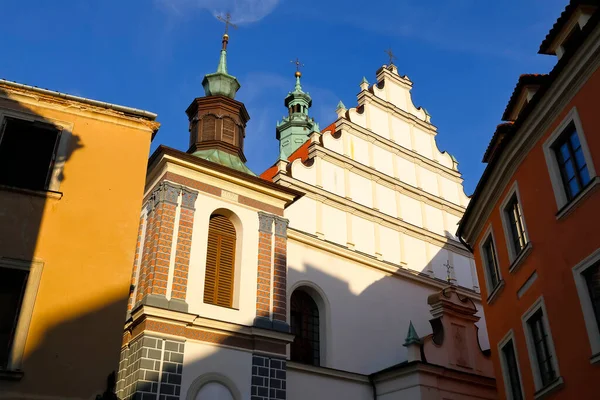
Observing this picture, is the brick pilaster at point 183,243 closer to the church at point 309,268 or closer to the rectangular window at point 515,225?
the church at point 309,268

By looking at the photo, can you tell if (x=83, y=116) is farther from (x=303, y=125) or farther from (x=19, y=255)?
(x=303, y=125)

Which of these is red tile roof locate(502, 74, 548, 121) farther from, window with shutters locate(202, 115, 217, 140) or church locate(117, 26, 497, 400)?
window with shutters locate(202, 115, 217, 140)

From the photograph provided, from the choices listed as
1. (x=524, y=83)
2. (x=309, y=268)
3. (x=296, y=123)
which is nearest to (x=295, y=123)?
(x=296, y=123)

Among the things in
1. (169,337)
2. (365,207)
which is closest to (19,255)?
(169,337)

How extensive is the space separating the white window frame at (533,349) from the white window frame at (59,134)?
8.33m

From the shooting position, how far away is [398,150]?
23062mm

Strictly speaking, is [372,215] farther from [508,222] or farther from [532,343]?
[532,343]

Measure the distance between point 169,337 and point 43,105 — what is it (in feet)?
17.7

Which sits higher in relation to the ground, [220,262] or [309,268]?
[309,268]

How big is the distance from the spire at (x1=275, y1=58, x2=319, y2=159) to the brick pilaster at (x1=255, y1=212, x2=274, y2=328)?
17.7 meters

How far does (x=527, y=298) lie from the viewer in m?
11.9

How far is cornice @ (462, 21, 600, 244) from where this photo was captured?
1012 centimetres

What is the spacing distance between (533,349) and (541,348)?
24cm

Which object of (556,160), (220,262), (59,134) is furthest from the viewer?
(220,262)
